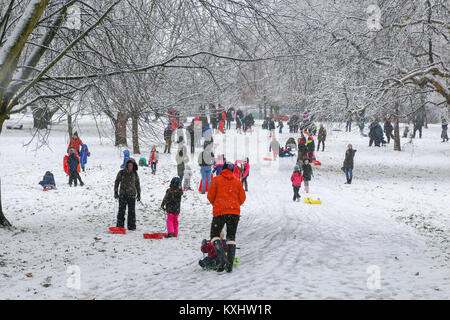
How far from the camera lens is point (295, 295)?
21.3 ft

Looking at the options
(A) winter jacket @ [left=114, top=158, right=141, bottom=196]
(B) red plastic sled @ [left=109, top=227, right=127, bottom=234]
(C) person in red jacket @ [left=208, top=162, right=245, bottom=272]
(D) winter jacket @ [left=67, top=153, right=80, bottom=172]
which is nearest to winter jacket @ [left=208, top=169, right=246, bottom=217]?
(C) person in red jacket @ [left=208, top=162, right=245, bottom=272]

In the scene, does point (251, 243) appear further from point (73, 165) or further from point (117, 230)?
point (73, 165)

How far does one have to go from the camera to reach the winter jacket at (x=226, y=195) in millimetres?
7574

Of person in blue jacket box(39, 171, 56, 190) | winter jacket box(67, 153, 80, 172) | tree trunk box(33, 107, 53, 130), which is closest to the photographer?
tree trunk box(33, 107, 53, 130)

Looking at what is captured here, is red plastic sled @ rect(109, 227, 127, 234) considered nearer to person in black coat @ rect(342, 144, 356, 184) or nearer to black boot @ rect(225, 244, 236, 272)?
black boot @ rect(225, 244, 236, 272)

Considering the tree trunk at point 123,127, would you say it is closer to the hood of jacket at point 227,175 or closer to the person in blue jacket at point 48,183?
the hood of jacket at point 227,175

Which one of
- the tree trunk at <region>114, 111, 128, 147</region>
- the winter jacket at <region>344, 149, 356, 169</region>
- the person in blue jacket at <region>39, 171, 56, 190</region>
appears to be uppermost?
the tree trunk at <region>114, 111, 128, 147</region>

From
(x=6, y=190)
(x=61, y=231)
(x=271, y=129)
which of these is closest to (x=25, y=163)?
(x=6, y=190)

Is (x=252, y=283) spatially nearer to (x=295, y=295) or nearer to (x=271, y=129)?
(x=295, y=295)

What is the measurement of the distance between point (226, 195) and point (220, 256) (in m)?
0.94

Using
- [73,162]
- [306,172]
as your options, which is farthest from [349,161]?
[73,162]

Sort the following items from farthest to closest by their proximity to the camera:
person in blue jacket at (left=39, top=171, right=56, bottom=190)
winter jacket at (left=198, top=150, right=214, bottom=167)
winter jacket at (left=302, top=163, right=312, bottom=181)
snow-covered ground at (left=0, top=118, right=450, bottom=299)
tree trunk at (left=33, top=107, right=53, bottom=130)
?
winter jacket at (left=302, top=163, right=312, bottom=181) < person in blue jacket at (left=39, top=171, right=56, bottom=190) < winter jacket at (left=198, top=150, right=214, bottom=167) < tree trunk at (left=33, top=107, right=53, bottom=130) < snow-covered ground at (left=0, top=118, right=450, bottom=299)

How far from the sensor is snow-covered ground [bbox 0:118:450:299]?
272 inches

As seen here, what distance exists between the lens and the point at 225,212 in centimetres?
756
